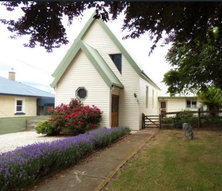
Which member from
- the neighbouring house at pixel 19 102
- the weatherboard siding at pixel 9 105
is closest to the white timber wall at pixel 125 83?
the neighbouring house at pixel 19 102

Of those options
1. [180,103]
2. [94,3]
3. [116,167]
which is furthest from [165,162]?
[180,103]

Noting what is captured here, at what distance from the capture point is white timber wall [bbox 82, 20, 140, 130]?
14.3 m

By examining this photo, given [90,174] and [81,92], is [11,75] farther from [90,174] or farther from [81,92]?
[90,174]

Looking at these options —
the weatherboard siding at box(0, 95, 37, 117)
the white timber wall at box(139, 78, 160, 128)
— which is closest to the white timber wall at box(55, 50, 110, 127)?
the white timber wall at box(139, 78, 160, 128)

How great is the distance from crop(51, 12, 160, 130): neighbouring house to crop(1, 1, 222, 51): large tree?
808 centimetres


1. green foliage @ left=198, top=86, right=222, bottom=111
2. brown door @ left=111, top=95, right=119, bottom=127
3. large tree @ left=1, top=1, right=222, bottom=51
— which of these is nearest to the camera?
large tree @ left=1, top=1, right=222, bottom=51

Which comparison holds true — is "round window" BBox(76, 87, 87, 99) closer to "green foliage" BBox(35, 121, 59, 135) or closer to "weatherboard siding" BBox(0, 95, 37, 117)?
"green foliage" BBox(35, 121, 59, 135)

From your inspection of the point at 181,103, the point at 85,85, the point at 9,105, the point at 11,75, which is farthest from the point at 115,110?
the point at 11,75

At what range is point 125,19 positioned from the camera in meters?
3.96

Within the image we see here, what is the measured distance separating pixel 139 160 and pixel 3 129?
421 inches

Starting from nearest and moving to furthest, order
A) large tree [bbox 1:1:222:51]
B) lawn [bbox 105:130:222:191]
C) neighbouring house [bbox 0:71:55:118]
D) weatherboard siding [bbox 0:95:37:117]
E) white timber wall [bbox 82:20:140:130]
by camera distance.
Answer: large tree [bbox 1:1:222:51] → lawn [bbox 105:130:222:191] → white timber wall [bbox 82:20:140:130] → weatherboard siding [bbox 0:95:37:117] → neighbouring house [bbox 0:71:55:118]

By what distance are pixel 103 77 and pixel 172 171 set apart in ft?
26.4

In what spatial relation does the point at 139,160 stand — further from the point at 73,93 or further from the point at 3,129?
the point at 3,129

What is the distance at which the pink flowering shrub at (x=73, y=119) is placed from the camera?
11125 millimetres
